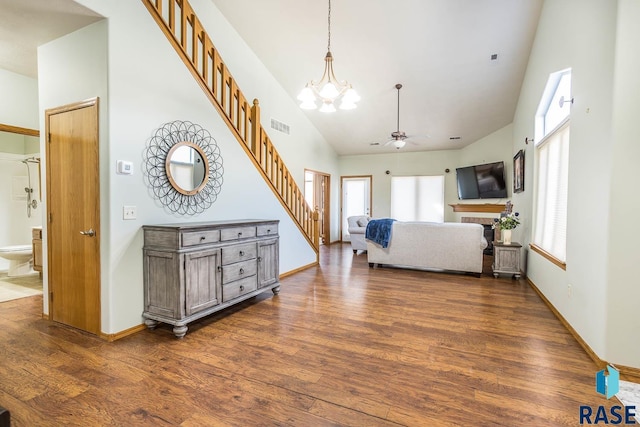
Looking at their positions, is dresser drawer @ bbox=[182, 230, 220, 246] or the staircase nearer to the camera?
dresser drawer @ bbox=[182, 230, 220, 246]

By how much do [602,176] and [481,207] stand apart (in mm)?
5398

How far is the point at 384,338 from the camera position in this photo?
9.04 feet

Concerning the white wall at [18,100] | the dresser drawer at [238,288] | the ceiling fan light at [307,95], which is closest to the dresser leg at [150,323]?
the dresser drawer at [238,288]

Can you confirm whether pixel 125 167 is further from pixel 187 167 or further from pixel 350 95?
pixel 350 95

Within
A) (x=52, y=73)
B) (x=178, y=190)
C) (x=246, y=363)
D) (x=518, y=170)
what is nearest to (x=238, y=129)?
(x=178, y=190)

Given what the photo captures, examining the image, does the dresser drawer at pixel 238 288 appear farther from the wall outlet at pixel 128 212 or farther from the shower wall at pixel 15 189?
the shower wall at pixel 15 189

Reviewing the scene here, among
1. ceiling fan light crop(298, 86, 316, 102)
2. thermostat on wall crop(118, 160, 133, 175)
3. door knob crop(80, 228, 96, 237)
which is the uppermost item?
ceiling fan light crop(298, 86, 316, 102)

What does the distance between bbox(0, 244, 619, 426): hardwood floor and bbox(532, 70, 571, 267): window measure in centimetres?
88

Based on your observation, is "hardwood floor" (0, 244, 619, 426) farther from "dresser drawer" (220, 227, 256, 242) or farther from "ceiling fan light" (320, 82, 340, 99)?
"ceiling fan light" (320, 82, 340, 99)

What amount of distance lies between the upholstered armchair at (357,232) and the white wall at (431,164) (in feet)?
6.57

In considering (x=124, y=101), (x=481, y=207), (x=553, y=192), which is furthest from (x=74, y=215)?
(x=481, y=207)

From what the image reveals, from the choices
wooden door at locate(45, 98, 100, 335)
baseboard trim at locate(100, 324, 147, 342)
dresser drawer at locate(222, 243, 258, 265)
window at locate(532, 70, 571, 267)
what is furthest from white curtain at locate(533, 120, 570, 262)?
wooden door at locate(45, 98, 100, 335)

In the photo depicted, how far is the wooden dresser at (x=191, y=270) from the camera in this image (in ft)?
9.03

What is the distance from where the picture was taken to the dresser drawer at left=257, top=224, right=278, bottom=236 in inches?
148
